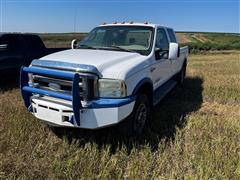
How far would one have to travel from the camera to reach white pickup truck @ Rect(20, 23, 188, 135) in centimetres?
369

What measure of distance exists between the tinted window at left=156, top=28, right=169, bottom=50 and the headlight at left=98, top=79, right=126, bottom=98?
186cm

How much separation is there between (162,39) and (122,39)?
102 centimetres

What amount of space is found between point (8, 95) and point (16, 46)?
1.71 m

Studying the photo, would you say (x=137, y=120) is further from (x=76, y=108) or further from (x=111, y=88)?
(x=76, y=108)

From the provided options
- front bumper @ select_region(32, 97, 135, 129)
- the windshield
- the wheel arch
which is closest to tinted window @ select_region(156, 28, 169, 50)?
the windshield

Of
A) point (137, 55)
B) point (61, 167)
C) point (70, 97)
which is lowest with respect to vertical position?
point (61, 167)

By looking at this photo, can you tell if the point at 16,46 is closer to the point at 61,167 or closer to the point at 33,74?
the point at 33,74

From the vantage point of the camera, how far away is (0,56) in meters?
7.36

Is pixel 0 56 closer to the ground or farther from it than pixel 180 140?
farther from it

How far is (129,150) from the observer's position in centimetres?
409

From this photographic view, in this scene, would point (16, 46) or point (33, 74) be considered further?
point (16, 46)

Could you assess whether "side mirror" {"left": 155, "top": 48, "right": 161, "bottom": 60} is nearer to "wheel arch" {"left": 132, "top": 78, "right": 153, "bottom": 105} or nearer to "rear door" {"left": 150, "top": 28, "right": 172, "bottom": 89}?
"rear door" {"left": 150, "top": 28, "right": 172, "bottom": 89}

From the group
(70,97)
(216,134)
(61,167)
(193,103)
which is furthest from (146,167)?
(193,103)

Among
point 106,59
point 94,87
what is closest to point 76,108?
point 94,87
